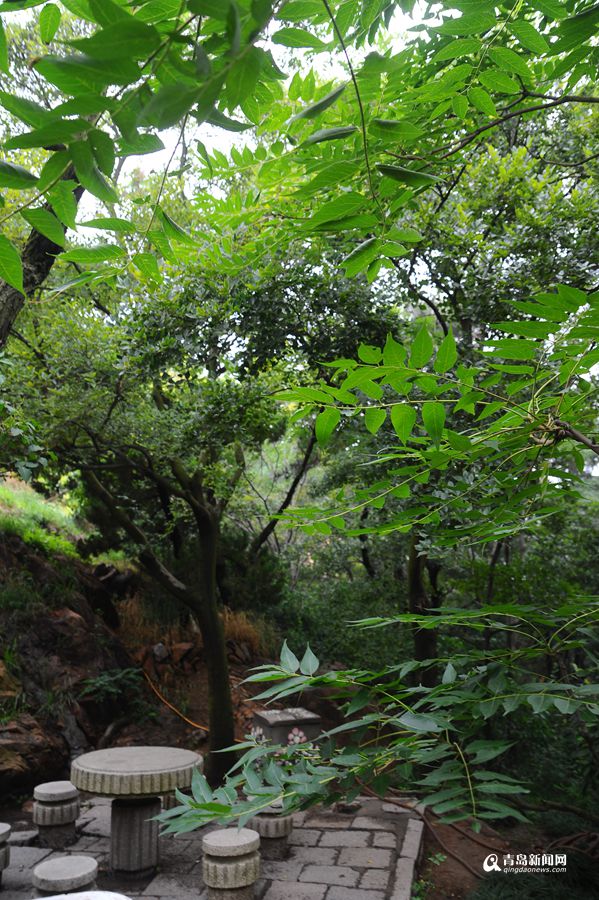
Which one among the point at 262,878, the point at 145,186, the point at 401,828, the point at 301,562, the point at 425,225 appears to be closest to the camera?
the point at 262,878

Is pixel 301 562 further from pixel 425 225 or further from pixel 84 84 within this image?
pixel 84 84

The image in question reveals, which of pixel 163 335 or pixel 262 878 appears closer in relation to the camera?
pixel 262 878

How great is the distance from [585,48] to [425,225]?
4.65 m

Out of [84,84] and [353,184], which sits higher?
[353,184]

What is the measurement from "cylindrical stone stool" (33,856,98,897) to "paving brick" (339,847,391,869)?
2076mm

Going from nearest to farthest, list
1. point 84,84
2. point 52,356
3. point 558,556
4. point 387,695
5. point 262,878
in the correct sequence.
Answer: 1. point 84,84
2. point 387,695
3. point 262,878
4. point 52,356
5. point 558,556

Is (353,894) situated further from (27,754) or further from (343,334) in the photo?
(343,334)

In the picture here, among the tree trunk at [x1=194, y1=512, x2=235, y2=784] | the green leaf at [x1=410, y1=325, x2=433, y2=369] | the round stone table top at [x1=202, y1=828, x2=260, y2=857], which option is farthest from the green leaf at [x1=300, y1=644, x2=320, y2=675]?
the tree trunk at [x1=194, y1=512, x2=235, y2=784]

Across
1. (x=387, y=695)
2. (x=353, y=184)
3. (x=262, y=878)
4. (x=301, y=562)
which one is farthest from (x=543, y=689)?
(x=301, y=562)

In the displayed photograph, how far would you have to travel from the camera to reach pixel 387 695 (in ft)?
4.51

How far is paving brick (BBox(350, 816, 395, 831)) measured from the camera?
6113mm

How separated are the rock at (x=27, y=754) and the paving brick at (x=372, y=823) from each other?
3.29 m

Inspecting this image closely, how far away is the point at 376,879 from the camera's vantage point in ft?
16.2

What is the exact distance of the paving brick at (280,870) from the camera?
511 cm
